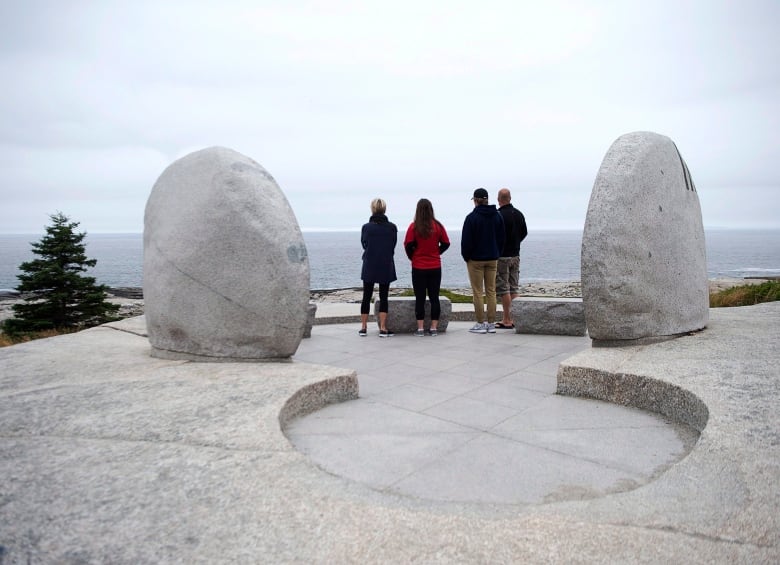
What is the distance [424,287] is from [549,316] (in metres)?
1.86

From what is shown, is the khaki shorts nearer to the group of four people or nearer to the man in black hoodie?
the group of four people

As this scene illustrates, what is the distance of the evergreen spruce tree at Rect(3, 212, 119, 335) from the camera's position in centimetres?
1509

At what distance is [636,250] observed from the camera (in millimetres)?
5781

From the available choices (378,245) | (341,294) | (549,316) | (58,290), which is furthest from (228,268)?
(341,294)

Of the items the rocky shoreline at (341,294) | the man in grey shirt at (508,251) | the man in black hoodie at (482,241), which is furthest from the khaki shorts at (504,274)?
the rocky shoreline at (341,294)

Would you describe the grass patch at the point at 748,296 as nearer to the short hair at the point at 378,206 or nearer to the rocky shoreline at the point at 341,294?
the short hair at the point at 378,206

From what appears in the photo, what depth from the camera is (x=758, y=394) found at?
3924 mm

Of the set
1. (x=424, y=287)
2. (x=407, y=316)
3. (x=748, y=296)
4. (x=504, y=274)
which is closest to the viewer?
(x=424, y=287)

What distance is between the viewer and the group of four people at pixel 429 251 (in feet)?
26.5

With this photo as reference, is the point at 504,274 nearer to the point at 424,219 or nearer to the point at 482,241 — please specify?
the point at 482,241

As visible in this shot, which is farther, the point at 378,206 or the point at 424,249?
the point at 424,249

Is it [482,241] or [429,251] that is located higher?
[482,241]

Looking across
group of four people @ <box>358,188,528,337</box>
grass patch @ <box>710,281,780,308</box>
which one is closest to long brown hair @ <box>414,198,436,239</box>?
group of four people @ <box>358,188,528,337</box>

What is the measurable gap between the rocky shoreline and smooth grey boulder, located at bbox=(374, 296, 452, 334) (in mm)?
10775
